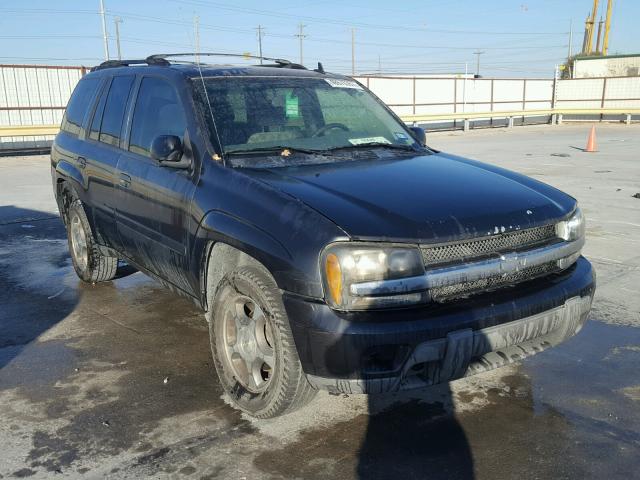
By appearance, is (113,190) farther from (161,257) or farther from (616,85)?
(616,85)

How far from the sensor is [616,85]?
3378 cm

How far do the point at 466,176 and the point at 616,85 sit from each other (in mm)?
34558

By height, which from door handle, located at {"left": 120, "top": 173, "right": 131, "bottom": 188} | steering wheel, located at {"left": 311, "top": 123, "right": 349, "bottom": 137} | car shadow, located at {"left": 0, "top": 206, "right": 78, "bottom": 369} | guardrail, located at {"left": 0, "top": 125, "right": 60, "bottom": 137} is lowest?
car shadow, located at {"left": 0, "top": 206, "right": 78, "bottom": 369}

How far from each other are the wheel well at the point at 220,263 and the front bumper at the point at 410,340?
522 mm

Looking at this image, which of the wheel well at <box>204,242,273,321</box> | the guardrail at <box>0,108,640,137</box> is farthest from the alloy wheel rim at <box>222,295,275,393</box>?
the guardrail at <box>0,108,640,137</box>

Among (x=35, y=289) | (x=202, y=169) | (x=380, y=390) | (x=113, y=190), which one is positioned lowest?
(x=35, y=289)

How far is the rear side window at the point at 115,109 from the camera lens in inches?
190

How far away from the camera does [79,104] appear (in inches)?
227

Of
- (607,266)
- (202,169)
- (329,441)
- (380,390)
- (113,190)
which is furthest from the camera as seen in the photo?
(607,266)

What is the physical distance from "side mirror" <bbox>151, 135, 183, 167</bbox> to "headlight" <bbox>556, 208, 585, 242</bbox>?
2267mm

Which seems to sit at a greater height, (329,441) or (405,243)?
(405,243)

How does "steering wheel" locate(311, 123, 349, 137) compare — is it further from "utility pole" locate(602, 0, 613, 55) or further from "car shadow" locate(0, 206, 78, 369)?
"utility pole" locate(602, 0, 613, 55)

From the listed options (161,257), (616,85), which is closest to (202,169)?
(161,257)

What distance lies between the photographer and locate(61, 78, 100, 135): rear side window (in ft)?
18.2
